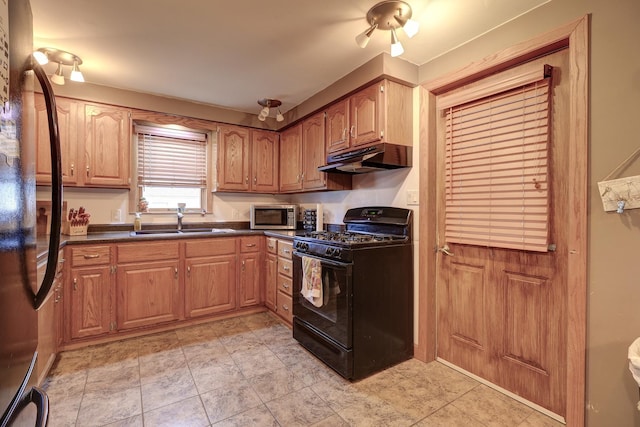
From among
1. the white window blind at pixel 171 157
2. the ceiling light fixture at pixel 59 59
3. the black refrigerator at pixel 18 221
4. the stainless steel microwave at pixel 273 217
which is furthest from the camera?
the stainless steel microwave at pixel 273 217

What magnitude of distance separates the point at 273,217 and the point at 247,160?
2.54ft

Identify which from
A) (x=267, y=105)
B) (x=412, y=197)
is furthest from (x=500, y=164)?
(x=267, y=105)

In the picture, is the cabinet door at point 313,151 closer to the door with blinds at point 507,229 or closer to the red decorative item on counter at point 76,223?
the door with blinds at point 507,229

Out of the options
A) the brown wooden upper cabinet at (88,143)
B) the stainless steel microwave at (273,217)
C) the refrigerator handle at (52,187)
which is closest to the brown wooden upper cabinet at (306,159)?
the stainless steel microwave at (273,217)

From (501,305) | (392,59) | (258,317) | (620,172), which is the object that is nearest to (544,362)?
(501,305)

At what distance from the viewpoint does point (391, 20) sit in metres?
1.84

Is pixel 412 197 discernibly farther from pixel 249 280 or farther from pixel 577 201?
pixel 249 280

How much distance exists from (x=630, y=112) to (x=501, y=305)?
126 centimetres

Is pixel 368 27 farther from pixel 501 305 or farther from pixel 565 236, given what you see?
pixel 501 305

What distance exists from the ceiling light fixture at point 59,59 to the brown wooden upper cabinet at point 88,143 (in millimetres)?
383

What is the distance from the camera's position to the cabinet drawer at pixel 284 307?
294cm

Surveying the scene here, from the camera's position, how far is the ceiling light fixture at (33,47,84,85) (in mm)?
2224

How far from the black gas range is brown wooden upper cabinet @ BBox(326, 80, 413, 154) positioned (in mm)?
617

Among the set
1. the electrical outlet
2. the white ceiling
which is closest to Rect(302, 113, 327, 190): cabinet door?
the white ceiling
